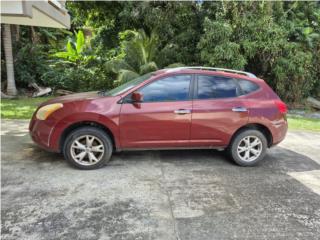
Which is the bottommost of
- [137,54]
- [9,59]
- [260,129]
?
[260,129]

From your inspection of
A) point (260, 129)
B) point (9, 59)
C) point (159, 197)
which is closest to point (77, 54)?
point (9, 59)

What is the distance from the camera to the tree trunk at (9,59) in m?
12.3

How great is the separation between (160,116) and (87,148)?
1291mm

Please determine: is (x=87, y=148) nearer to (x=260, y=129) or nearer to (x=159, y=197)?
(x=159, y=197)

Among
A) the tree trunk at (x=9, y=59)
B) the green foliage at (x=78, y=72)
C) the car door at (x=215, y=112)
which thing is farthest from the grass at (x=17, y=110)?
the car door at (x=215, y=112)

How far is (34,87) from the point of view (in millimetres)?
13531

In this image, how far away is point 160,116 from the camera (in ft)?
16.1

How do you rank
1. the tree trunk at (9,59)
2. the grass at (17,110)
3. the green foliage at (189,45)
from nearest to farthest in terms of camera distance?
the grass at (17,110)
the green foliage at (189,45)
the tree trunk at (9,59)

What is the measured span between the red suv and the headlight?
0.06 ft

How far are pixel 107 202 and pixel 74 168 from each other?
4.20ft

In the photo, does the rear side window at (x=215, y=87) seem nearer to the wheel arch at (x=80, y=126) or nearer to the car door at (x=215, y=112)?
the car door at (x=215, y=112)

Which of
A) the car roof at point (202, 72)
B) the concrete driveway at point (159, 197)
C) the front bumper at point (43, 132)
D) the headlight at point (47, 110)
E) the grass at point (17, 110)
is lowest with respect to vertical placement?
the concrete driveway at point (159, 197)

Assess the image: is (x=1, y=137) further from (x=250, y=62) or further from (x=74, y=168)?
(x=250, y=62)

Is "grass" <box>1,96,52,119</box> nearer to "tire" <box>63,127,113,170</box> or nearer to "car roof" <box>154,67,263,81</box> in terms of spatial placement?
"tire" <box>63,127,113,170</box>
